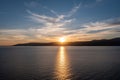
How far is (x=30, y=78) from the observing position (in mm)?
47750

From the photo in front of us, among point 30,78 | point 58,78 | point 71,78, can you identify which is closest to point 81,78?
point 71,78

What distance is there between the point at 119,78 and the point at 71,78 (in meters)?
14.5

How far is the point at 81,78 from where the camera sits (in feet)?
158

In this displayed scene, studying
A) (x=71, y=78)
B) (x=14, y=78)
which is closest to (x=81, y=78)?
(x=71, y=78)

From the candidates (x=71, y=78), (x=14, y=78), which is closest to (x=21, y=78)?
(x=14, y=78)

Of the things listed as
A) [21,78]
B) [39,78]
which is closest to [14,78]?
[21,78]

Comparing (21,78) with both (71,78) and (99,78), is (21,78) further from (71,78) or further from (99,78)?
(99,78)

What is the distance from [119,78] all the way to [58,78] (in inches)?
733

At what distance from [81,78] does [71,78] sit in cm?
316

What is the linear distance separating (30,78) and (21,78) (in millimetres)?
2680

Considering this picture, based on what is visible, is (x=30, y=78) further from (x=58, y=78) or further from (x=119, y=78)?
(x=119, y=78)

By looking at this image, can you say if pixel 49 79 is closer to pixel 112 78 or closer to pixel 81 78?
pixel 81 78

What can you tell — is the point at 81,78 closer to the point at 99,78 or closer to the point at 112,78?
the point at 99,78

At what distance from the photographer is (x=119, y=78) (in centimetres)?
4731
